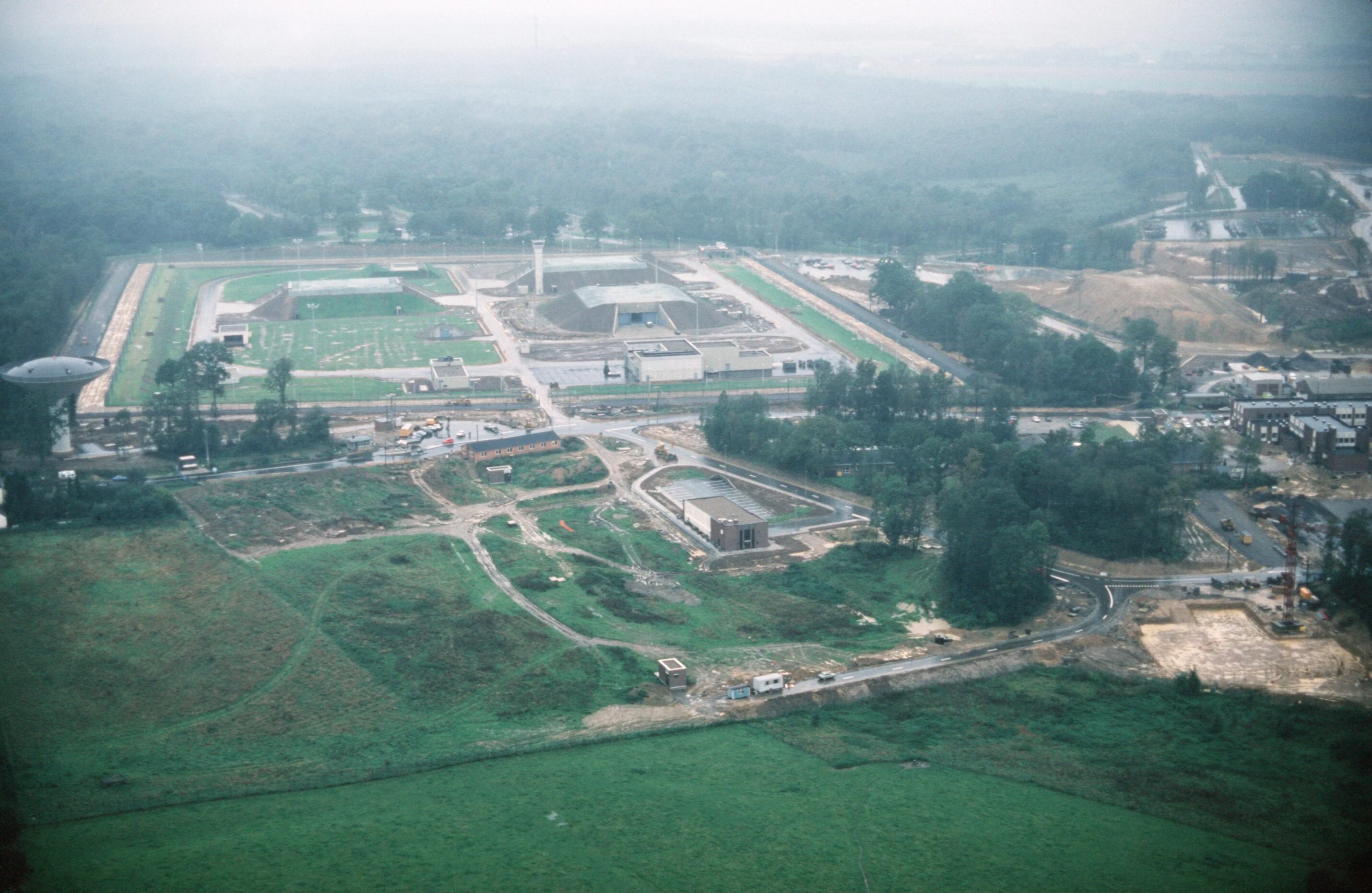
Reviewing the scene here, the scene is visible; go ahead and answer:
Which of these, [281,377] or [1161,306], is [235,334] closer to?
[281,377]

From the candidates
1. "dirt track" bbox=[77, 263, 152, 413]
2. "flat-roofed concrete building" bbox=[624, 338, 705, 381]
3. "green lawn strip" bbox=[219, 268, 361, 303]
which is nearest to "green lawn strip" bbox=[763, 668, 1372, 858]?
"flat-roofed concrete building" bbox=[624, 338, 705, 381]

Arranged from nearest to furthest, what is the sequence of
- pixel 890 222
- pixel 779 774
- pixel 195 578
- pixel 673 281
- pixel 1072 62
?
pixel 779 774 → pixel 195 578 → pixel 673 281 → pixel 890 222 → pixel 1072 62

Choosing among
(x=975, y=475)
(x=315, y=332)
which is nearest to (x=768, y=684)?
(x=975, y=475)

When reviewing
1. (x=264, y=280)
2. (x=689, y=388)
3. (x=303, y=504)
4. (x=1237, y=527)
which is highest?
(x=264, y=280)

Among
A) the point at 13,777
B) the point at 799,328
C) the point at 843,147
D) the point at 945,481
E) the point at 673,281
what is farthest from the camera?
the point at 843,147

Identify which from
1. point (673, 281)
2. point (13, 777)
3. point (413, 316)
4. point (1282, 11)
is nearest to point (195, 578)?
point (13, 777)

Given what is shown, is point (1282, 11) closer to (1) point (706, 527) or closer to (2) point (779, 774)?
(1) point (706, 527)

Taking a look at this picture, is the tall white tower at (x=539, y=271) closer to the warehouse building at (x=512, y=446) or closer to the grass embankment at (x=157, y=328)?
the grass embankment at (x=157, y=328)

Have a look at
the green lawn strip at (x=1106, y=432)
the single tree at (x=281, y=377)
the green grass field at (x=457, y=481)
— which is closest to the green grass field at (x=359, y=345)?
the single tree at (x=281, y=377)

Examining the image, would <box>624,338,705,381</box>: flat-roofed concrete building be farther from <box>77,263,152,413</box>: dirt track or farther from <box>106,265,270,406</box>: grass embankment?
<box>77,263,152,413</box>: dirt track
